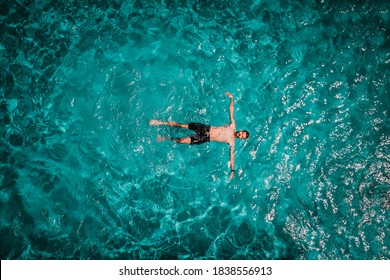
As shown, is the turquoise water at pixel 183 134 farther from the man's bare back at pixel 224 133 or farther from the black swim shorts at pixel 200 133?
the man's bare back at pixel 224 133

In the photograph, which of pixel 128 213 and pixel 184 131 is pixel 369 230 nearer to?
pixel 184 131

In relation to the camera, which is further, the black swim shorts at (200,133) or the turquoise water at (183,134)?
the turquoise water at (183,134)

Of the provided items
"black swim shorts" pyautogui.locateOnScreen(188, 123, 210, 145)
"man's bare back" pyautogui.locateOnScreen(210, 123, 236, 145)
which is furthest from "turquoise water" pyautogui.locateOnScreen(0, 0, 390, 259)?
"man's bare back" pyautogui.locateOnScreen(210, 123, 236, 145)

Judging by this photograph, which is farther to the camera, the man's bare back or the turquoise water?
the turquoise water

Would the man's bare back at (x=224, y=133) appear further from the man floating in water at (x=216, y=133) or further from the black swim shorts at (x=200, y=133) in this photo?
the black swim shorts at (x=200, y=133)

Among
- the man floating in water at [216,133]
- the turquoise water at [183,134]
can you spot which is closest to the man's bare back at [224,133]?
the man floating in water at [216,133]

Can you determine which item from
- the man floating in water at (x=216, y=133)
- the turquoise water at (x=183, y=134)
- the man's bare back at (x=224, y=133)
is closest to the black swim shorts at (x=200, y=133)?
the man floating in water at (x=216, y=133)

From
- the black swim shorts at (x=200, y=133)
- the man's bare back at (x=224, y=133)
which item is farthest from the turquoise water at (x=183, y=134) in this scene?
the man's bare back at (x=224, y=133)

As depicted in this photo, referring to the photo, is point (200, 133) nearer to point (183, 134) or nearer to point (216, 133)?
point (216, 133)

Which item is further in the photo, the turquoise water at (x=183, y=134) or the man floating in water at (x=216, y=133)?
the turquoise water at (x=183, y=134)

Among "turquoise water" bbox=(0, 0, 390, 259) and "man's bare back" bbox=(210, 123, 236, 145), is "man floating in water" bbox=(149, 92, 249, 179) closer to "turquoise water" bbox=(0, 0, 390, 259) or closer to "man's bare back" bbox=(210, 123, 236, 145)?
"man's bare back" bbox=(210, 123, 236, 145)
